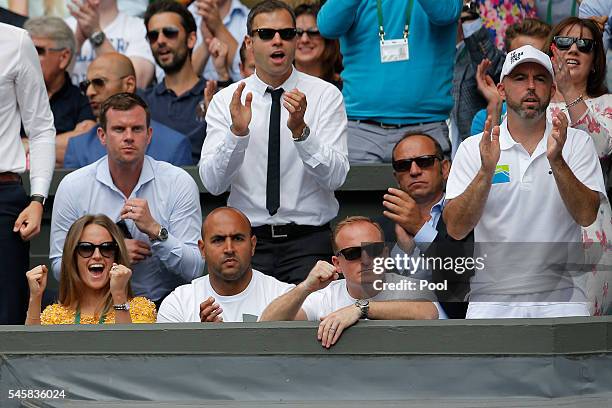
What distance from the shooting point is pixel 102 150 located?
30.3 ft

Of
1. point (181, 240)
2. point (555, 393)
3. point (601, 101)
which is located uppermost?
point (601, 101)

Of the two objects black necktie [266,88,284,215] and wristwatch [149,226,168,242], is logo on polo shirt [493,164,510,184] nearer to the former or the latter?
black necktie [266,88,284,215]

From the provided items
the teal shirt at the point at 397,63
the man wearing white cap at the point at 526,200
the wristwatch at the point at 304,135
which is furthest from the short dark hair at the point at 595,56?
the wristwatch at the point at 304,135

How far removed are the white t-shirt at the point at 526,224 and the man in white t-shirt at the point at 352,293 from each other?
0.32m

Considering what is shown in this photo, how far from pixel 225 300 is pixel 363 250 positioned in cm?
86

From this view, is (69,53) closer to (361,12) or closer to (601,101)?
(361,12)

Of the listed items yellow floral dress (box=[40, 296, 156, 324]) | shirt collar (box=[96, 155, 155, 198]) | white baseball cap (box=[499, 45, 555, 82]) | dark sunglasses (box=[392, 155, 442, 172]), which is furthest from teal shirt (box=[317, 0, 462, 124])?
yellow floral dress (box=[40, 296, 156, 324])

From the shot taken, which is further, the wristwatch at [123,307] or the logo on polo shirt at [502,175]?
the wristwatch at [123,307]

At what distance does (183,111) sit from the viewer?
31.5ft

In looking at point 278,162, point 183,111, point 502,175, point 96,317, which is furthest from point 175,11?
point 502,175

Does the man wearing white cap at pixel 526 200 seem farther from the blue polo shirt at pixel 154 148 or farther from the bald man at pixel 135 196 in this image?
the blue polo shirt at pixel 154 148

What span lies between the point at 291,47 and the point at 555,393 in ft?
8.87

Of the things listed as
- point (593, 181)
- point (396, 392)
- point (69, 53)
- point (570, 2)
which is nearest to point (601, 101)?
point (593, 181)

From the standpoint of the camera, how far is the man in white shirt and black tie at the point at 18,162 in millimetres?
7555
